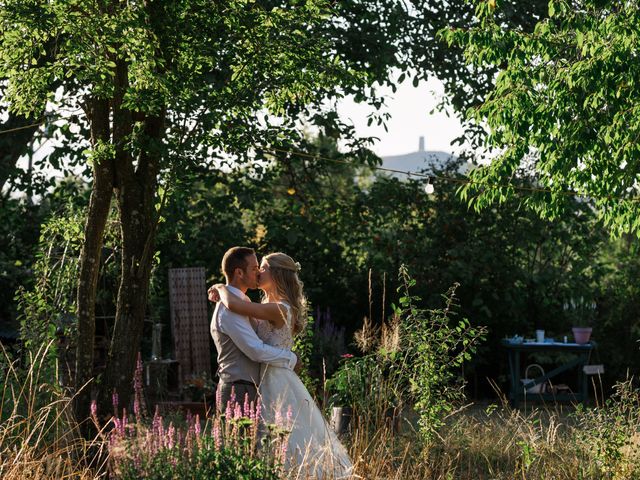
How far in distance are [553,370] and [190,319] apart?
398cm

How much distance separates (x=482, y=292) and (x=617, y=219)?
372 cm

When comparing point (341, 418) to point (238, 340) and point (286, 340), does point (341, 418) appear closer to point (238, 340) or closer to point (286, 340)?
point (286, 340)

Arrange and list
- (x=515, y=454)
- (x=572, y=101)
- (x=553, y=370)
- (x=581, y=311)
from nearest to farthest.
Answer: (x=515, y=454)
(x=572, y=101)
(x=553, y=370)
(x=581, y=311)

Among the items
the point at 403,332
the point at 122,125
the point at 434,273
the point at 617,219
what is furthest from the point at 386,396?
the point at 434,273

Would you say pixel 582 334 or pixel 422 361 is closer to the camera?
pixel 422 361

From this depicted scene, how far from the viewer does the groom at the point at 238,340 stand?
5.11 m

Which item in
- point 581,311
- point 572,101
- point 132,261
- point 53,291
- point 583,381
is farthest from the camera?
point 581,311

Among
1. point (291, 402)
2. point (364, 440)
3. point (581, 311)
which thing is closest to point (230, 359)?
point (291, 402)

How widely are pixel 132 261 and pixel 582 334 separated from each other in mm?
6298

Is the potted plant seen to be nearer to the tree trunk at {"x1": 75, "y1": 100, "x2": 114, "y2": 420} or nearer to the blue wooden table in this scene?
the blue wooden table

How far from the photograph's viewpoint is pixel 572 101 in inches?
300

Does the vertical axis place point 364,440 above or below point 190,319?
below

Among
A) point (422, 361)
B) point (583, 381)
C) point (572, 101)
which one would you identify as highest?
point (572, 101)

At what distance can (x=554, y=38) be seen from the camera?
785 cm
